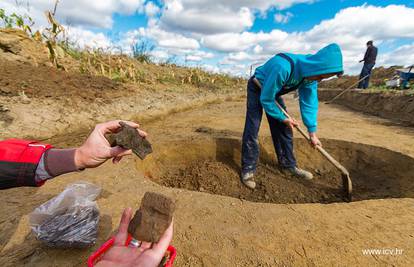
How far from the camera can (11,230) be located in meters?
1.86

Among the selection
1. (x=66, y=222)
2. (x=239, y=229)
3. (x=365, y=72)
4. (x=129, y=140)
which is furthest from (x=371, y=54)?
(x=66, y=222)

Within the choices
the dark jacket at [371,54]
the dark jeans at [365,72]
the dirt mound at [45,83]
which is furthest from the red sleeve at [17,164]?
the dark jeans at [365,72]

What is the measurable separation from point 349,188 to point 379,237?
1.50 m

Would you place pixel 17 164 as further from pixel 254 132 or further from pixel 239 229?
pixel 254 132

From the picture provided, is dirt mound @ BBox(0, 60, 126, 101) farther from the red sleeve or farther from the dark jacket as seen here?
the dark jacket

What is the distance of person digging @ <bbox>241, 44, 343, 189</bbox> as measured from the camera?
2.76m

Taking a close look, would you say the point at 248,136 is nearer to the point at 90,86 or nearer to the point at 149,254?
the point at 149,254

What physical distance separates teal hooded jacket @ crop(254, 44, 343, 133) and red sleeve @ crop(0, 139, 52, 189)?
246 centimetres

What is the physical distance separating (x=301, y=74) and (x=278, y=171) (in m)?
1.70

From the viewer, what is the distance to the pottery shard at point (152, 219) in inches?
47.2

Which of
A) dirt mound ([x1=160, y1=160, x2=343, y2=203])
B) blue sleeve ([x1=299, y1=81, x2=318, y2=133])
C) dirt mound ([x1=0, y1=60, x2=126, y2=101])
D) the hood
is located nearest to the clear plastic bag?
dirt mound ([x1=160, y1=160, x2=343, y2=203])

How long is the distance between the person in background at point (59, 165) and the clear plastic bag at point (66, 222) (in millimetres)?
547

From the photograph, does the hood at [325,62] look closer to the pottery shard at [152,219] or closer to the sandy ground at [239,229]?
the sandy ground at [239,229]

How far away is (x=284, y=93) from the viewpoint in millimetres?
3430
